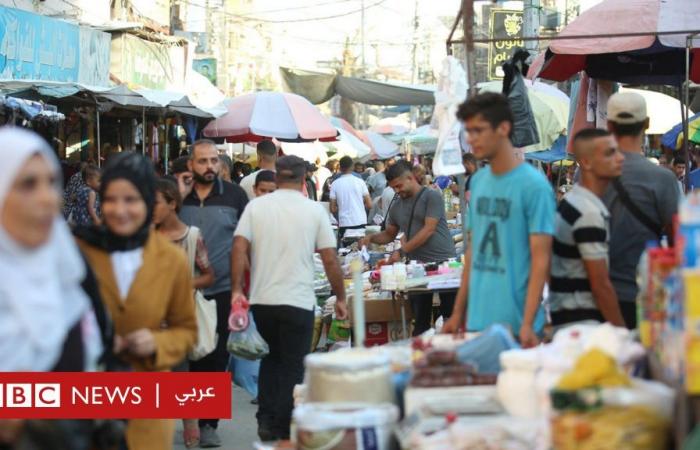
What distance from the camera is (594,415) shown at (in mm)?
4172

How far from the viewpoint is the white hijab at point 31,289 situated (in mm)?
3611

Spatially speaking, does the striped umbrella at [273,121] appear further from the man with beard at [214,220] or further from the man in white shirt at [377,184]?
the man in white shirt at [377,184]

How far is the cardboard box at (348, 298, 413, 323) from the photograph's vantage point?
10.6 meters

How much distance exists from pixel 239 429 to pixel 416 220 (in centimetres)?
282

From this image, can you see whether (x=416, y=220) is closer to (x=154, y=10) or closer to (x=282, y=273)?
(x=282, y=273)

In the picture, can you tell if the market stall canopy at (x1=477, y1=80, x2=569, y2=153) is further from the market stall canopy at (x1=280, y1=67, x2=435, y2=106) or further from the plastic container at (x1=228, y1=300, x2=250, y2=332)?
the plastic container at (x1=228, y1=300, x2=250, y2=332)

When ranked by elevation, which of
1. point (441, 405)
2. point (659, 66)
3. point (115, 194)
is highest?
point (659, 66)

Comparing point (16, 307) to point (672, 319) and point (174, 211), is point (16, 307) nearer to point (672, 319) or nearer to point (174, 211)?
point (672, 319)

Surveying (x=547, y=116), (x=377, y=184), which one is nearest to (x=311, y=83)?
(x=377, y=184)

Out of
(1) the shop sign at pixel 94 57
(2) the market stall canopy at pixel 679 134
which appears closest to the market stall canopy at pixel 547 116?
(2) the market stall canopy at pixel 679 134

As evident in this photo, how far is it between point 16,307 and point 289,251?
483 cm

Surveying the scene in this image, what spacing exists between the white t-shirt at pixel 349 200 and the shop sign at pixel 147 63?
6433mm

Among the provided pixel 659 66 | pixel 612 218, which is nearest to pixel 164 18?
pixel 659 66

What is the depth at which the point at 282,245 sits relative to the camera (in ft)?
27.6
